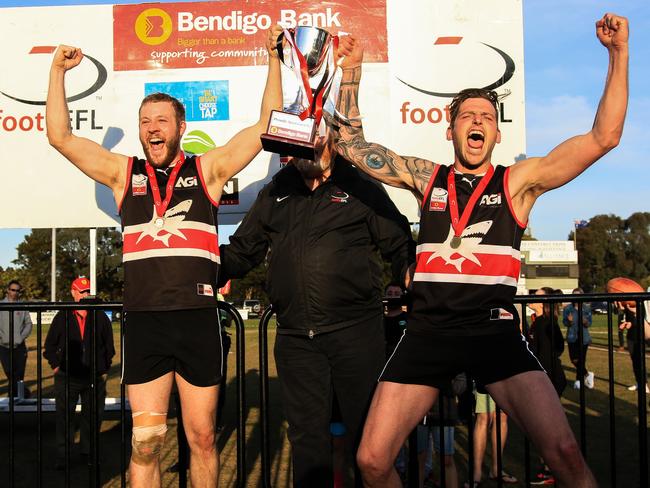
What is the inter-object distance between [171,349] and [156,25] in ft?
15.4

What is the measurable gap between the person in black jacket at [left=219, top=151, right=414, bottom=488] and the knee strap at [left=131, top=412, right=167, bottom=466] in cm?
72

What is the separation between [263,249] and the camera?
4090 millimetres

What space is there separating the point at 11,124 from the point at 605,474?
7269 mm

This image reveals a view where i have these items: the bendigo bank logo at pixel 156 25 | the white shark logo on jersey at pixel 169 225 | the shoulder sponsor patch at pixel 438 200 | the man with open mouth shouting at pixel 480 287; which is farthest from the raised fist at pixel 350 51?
the bendigo bank logo at pixel 156 25

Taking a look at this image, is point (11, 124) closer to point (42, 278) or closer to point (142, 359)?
point (142, 359)

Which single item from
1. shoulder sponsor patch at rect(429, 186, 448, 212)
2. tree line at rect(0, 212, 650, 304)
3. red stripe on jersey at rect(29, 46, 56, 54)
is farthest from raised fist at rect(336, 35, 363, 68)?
tree line at rect(0, 212, 650, 304)

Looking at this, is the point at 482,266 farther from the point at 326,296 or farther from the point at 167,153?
the point at 167,153

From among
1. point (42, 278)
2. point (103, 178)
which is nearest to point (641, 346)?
point (103, 178)

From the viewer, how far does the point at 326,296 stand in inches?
141

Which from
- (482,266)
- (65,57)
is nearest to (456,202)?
(482,266)

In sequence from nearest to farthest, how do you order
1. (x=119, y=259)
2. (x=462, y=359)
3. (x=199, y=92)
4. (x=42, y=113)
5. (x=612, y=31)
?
(x=612, y=31) → (x=462, y=359) → (x=199, y=92) → (x=42, y=113) → (x=119, y=259)

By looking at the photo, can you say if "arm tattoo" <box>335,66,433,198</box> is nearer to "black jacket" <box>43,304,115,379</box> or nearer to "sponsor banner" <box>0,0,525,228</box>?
"sponsor banner" <box>0,0,525,228</box>

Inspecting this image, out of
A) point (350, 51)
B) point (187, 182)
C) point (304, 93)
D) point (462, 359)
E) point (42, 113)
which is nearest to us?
point (462, 359)

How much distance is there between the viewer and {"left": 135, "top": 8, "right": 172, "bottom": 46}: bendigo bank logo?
7016mm
